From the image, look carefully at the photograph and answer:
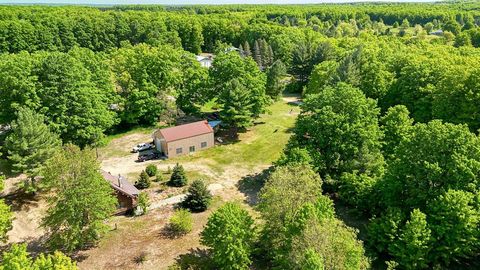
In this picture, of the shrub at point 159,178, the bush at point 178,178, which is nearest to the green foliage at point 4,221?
the shrub at point 159,178

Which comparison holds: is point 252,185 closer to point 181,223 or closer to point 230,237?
point 181,223

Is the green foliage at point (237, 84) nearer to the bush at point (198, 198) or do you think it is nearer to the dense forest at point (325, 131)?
the dense forest at point (325, 131)

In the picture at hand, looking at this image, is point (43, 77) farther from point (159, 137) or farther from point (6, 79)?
point (159, 137)

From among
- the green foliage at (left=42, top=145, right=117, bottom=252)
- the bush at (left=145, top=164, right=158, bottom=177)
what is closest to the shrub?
the bush at (left=145, top=164, right=158, bottom=177)

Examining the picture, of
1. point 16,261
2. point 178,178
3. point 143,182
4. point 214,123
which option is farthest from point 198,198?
point 214,123

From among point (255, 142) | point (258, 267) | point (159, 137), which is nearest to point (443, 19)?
point (255, 142)

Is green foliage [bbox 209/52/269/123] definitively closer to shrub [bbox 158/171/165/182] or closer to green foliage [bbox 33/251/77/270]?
shrub [bbox 158/171/165/182]
